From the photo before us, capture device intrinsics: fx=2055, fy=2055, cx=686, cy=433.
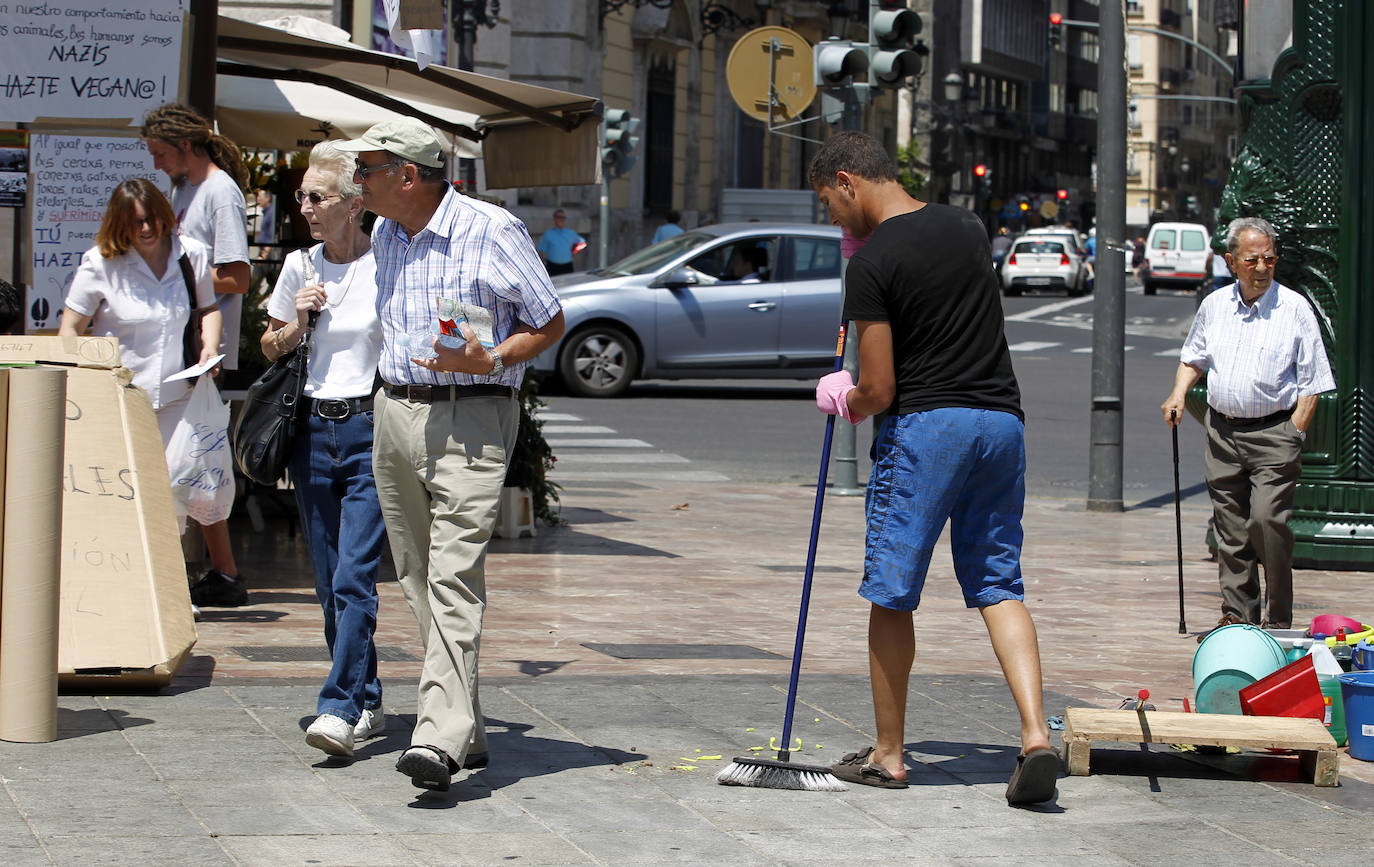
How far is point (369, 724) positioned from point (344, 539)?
54cm

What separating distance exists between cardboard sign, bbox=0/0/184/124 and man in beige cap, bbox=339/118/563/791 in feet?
11.6

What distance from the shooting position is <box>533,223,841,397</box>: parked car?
20.1 meters

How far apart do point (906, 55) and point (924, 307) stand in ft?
30.6

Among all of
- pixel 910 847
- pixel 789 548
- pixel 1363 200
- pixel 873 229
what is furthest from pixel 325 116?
pixel 910 847

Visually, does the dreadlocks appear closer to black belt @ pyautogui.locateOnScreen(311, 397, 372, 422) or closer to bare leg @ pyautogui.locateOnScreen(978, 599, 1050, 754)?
black belt @ pyautogui.locateOnScreen(311, 397, 372, 422)

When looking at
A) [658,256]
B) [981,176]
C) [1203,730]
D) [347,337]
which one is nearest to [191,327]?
[347,337]

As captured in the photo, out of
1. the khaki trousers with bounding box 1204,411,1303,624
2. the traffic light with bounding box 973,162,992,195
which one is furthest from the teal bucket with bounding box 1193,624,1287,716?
the traffic light with bounding box 973,162,992,195

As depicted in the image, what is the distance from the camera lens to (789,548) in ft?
36.7

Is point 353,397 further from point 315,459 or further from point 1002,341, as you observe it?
point 1002,341

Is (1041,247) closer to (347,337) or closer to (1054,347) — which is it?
(1054,347)

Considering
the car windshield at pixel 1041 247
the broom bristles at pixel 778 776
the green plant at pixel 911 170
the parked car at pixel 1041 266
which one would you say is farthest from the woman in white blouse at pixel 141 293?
the green plant at pixel 911 170

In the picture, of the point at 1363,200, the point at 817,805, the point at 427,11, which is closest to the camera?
the point at 817,805

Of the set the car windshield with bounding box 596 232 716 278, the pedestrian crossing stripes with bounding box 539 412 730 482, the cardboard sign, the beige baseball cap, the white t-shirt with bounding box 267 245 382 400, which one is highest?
the cardboard sign

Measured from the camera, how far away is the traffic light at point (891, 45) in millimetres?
14352
